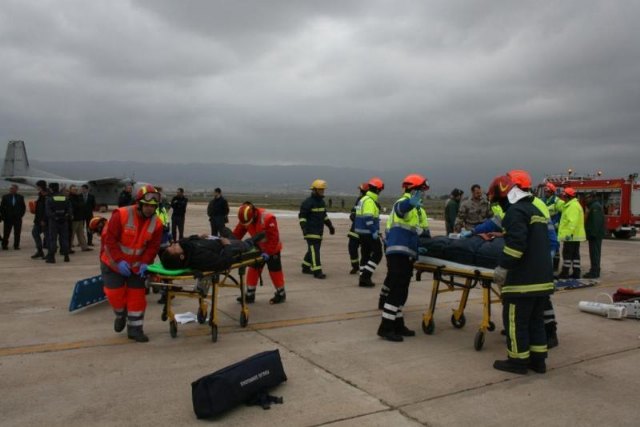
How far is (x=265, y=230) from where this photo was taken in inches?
285

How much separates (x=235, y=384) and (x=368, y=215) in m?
5.87

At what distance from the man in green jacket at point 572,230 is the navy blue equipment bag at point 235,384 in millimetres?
8541

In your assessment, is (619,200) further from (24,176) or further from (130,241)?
(24,176)

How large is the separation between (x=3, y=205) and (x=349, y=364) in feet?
41.0

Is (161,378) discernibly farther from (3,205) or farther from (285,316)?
(3,205)

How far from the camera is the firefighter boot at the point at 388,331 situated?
5.86 m

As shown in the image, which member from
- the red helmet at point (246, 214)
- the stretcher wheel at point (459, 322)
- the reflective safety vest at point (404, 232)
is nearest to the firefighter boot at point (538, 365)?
the stretcher wheel at point (459, 322)

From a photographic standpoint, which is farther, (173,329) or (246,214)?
(246,214)

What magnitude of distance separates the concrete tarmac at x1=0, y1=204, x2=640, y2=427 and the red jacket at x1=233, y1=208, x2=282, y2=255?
2.99ft

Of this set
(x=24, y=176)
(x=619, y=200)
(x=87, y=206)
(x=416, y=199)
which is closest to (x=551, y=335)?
(x=416, y=199)

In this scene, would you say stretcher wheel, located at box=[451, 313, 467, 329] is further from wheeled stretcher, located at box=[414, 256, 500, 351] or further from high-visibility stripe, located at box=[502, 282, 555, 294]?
high-visibility stripe, located at box=[502, 282, 555, 294]

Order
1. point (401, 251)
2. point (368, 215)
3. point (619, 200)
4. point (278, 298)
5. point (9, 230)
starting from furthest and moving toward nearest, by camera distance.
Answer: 1. point (619, 200)
2. point (9, 230)
3. point (368, 215)
4. point (278, 298)
5. point (401, 251)

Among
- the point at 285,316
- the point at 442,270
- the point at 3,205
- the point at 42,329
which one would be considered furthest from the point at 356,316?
the point at 3,205

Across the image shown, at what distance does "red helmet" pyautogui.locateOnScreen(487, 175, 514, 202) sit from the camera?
16.8ft
